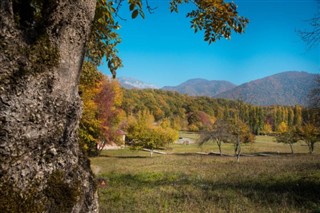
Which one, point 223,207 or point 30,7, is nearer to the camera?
point 30,7

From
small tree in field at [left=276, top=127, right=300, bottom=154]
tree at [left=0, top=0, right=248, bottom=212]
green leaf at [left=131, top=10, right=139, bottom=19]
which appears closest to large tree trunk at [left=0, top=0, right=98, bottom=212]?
tree at [left=0, top=0, right=248, bottom=212]

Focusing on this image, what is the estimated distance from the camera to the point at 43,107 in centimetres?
179

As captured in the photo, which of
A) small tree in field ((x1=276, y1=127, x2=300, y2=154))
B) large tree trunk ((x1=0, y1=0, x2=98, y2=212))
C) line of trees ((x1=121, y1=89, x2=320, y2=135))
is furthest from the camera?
line of trees ((x1=121, y1=89, x2=320, y2=135))

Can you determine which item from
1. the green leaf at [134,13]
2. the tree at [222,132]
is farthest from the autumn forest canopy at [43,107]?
the tree at [222,132]

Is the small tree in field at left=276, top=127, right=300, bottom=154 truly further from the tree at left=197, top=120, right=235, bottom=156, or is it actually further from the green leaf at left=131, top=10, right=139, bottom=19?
the green leaf at left=131, top=10, right=139, bottom=19

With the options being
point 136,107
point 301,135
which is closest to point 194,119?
point 136,107

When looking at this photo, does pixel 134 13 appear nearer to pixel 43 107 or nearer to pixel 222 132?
pixel 43 107

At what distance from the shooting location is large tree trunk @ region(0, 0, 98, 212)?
1607 millimetres

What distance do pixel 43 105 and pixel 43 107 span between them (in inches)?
0.6

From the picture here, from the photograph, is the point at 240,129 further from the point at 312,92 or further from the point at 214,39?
the point at 214,39

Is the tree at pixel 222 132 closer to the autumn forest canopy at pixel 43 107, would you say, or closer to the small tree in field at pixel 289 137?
the small tree in field at pixel 289 137

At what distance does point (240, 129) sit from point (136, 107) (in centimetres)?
8614

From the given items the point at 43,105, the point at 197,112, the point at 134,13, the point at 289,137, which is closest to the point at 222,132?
the point at 289,137

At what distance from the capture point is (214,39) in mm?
3926
